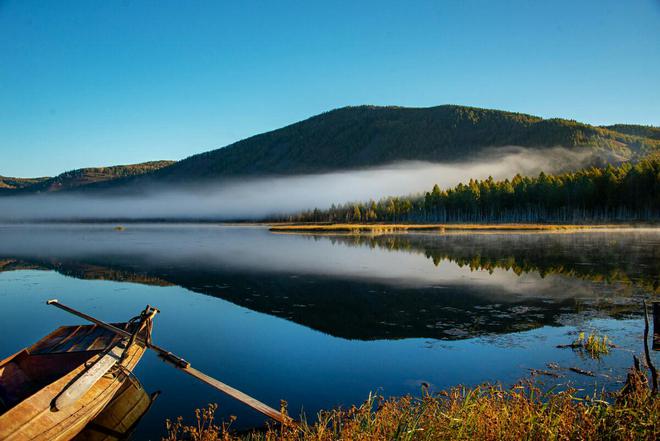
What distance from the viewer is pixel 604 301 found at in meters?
25.3

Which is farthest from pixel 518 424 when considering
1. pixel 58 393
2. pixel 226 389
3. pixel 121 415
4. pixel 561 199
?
pixel 561 199

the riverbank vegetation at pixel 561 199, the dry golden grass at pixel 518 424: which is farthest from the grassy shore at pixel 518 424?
the riverbank vegetation at pixel 561 199

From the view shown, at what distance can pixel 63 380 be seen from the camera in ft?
37.4

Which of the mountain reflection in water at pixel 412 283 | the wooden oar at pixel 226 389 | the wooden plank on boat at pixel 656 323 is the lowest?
the mountain reflection in water at pixel 412 283

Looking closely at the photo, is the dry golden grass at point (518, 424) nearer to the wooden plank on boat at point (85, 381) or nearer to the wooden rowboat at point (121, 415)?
the wooden plank on boat at point (85, 381)

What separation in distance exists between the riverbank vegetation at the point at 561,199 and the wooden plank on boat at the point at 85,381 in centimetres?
13251

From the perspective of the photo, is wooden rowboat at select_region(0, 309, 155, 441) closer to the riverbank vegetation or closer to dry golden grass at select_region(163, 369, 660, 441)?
dry golden grass at select_region(163, 369, 660, 441)

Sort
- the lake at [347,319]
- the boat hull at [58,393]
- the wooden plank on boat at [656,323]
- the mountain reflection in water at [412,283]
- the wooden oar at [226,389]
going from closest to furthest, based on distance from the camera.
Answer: the boat hull at [58,393]
the wooden oar at [226,389]
the wooden plank on boat at [656,323]
the lake at [347,319]
the mountain reflection in water at [412,283]

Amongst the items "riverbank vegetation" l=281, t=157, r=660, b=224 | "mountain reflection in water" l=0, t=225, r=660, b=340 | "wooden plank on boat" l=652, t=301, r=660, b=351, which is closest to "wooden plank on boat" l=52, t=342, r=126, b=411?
"mountain reflection in water" l=0, t=225, r=660, b=340

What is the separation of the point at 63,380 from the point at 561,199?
140 m

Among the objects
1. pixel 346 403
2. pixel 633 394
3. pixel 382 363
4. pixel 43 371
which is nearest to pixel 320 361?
pixel 382 363

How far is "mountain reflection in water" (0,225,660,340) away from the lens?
22328 millimetres

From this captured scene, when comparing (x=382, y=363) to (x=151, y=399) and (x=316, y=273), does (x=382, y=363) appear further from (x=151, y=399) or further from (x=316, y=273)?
(x=316, y=273)

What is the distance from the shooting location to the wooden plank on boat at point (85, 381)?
10547mm
